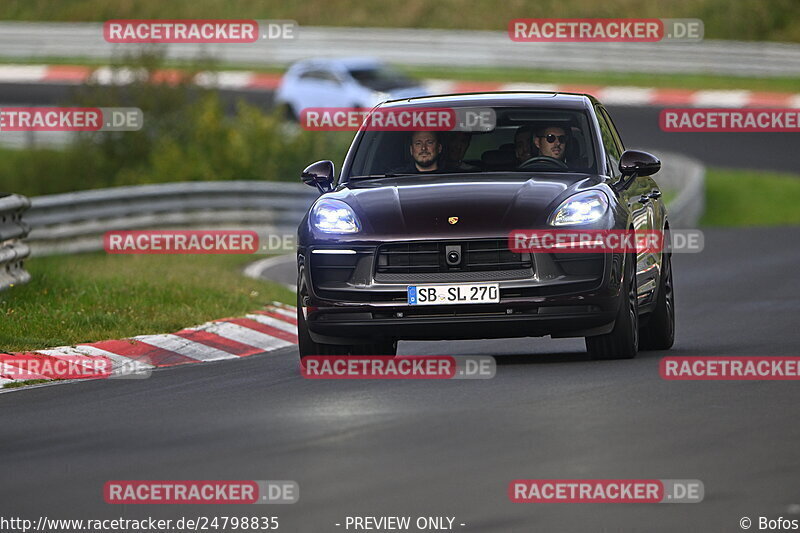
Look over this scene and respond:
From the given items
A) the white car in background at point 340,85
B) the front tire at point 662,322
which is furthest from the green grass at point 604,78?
the front tire at point 662,322

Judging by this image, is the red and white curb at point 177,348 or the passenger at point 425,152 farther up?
the passenger at point 425,152

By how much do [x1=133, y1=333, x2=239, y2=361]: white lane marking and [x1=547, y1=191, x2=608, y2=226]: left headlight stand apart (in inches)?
122

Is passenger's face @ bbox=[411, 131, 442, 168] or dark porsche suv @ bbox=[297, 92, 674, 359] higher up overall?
passenger's face @ bbox=[411, 131, 442, 168]

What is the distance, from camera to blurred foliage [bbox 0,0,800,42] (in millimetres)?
47562

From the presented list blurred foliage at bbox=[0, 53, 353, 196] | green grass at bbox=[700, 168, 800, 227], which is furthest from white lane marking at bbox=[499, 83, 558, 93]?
green grass at bbox=[700, 168, 800, 227]

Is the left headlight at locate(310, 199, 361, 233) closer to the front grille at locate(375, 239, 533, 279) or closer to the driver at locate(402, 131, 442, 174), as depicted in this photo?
the front grille at locate(375, 239, 533, 279)

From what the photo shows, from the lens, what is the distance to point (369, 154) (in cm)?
1187

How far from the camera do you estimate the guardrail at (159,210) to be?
891 inches

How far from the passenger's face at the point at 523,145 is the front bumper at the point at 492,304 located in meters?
1.15

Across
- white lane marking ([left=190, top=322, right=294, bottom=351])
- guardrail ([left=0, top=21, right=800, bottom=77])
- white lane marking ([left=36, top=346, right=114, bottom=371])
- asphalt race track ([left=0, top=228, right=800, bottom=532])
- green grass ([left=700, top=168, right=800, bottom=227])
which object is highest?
guardrail ([left=0, top=21, right=800, bottom=77])

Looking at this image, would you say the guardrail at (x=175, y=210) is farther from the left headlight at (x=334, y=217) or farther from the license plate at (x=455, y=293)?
the license plate at (x=455, y=293)

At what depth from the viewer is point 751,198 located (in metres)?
29.5

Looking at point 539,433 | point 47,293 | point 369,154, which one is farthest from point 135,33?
point 539,433

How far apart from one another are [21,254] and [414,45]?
31.0 metres
